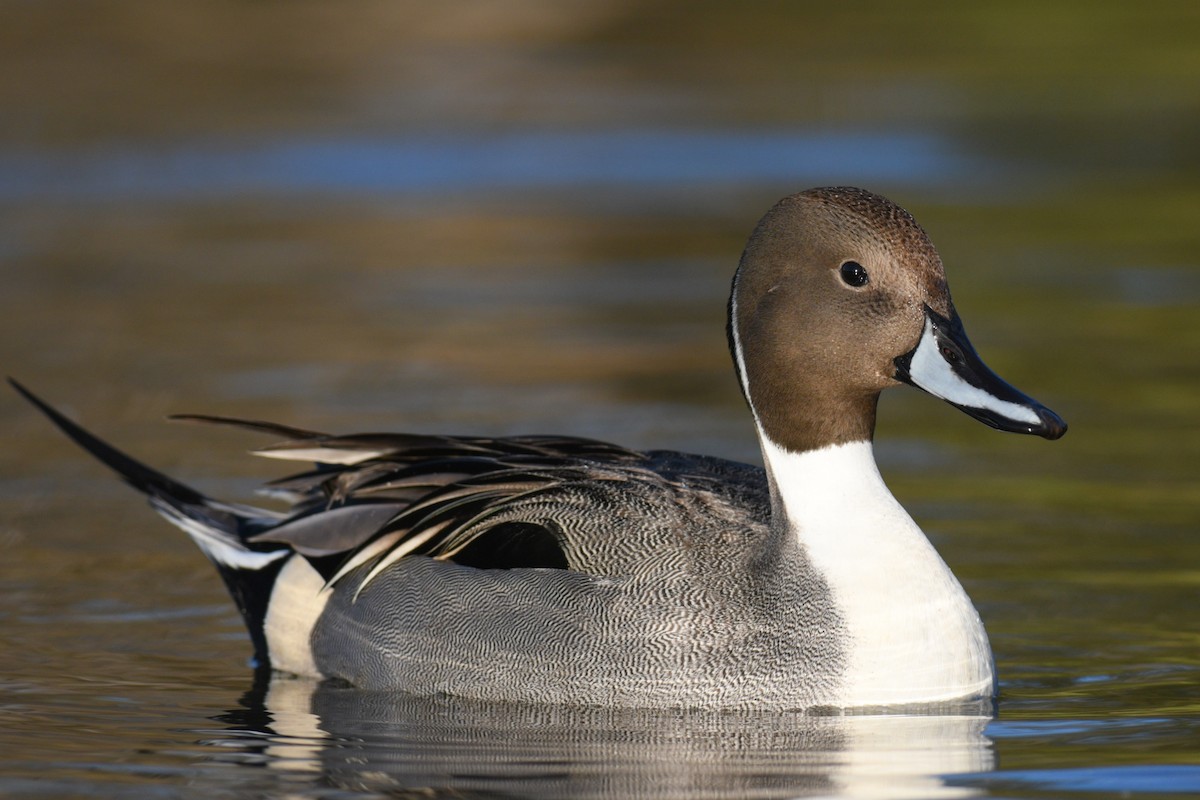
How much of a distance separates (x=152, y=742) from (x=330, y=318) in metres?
6.16

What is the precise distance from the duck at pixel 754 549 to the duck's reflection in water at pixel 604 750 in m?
0.08

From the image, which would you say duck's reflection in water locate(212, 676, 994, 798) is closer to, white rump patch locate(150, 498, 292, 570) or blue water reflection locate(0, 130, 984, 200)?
white rump patch locate(150, 498, 292, 570)

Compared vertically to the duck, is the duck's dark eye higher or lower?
higher

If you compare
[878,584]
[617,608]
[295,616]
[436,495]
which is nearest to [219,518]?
[295,616]

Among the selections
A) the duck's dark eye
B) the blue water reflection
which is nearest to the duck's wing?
the duck's dark eye

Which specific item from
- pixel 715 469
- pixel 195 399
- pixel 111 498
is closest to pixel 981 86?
pixel 195 399

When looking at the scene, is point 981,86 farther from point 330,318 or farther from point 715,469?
point 715,469

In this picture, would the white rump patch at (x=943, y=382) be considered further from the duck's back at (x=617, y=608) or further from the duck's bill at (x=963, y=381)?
the duck's back at (x=617, y=608)

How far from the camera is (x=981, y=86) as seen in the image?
59.8 feet

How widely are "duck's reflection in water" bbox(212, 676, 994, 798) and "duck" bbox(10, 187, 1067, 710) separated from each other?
0.08m

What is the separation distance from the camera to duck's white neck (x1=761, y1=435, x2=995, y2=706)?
5.58m

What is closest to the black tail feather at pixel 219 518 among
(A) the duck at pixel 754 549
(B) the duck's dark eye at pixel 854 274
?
(A) the duck at pixel 754 549

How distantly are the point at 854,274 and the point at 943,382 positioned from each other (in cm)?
38

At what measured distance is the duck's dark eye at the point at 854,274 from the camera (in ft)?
18.8
